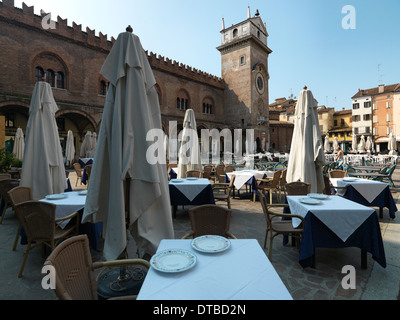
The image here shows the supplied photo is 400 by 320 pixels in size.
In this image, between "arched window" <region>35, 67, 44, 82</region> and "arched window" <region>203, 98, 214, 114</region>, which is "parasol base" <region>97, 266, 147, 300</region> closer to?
"arched window" <region>35, 67, 44, 82</region>

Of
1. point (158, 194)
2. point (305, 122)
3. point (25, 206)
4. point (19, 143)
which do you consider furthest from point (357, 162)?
point (19, 143)

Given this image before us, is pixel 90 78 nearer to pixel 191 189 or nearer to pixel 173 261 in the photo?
pixel 191 189

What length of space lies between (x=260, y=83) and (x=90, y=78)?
2009cm

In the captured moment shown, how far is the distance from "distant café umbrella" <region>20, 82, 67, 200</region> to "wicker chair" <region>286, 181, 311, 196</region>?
453 cm

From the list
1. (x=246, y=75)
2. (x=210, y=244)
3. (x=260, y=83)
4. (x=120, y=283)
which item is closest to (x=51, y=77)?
(x=120, y=283)

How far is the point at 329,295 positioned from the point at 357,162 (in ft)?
45.6

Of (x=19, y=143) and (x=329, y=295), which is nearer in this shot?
(x=329, y=295)

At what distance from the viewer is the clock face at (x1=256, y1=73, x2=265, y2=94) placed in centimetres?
2714

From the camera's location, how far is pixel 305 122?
5000 mm

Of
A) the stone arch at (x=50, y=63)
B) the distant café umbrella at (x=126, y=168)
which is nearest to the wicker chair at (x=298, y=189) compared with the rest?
the distant café umbrella at (x=126, y=168)

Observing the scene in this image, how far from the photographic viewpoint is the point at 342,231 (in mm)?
2697

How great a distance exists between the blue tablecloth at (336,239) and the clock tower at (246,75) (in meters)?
24.3

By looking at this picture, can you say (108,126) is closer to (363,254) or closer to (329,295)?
(329,295)
